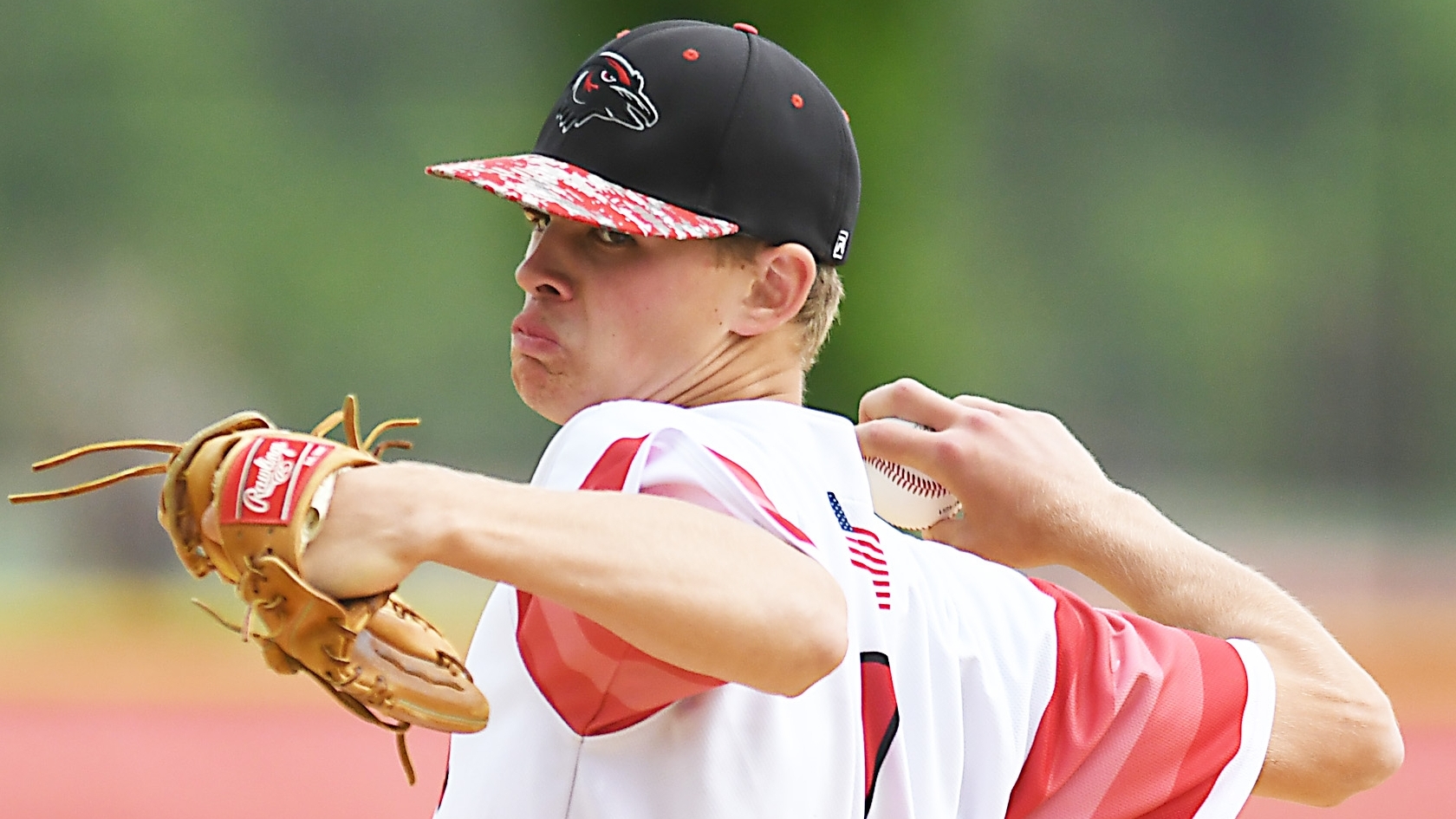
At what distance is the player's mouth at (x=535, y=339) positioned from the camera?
1.34 meters

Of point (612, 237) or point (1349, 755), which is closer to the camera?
point (612, 237)

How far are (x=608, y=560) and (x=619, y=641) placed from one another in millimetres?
117

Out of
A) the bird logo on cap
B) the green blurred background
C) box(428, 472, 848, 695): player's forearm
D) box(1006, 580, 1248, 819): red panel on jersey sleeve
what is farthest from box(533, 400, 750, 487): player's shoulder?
the green blurred background

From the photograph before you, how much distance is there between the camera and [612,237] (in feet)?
4.36

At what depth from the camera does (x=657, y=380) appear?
135 centimetres

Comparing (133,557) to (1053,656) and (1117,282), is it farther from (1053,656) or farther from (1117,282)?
(1053,656)

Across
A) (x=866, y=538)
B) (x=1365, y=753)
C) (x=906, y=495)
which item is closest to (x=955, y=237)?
(x=906, y=495)

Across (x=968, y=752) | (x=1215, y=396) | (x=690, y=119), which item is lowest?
(x=1215, y=396)

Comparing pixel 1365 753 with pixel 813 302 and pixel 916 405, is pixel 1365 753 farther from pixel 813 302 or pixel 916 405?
pixel 813 302

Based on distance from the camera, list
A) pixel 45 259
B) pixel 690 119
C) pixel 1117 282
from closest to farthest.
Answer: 1. pixel 690 119
2. pixel 45 259
3. pixel 1117 282

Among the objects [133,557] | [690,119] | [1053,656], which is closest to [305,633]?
[690,119]

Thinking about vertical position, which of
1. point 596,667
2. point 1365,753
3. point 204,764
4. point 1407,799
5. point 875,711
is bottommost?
point 204,764

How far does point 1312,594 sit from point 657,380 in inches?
417

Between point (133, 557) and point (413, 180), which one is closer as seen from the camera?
point (133, 557)
